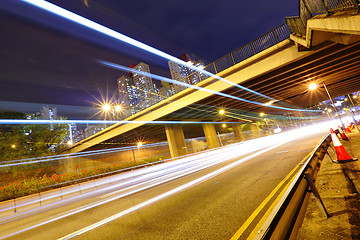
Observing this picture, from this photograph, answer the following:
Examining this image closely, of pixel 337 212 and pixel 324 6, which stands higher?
pixel 324 6

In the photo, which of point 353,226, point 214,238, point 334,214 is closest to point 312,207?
point 334,214

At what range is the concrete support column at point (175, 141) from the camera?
2802 centimetres

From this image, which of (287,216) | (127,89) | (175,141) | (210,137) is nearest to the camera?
(287,216)

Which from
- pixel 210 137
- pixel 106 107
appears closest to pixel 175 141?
pixel 210 137

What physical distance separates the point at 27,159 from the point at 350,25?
40.8 metres

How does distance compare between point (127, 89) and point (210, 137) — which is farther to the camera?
point (127, 89)

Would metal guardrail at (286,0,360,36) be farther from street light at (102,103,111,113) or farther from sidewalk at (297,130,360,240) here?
street light at (102,103,111,113)

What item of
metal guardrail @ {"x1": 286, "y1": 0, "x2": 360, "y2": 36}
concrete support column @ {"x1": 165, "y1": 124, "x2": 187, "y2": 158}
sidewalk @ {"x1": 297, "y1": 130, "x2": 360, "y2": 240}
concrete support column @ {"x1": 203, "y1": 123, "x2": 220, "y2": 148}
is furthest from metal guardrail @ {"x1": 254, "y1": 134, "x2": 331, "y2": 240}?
concrete support column @ {"x1": 203, "y1": 123, "x2": 220, "y2": 148}

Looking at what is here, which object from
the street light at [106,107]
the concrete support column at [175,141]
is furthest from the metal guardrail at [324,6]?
the street light at [106,107]

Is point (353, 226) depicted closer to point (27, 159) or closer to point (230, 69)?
point (230, 69)

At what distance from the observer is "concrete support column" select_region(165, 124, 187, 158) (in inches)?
A: 1103

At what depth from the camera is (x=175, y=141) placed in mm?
28844

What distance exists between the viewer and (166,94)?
74.8 ft

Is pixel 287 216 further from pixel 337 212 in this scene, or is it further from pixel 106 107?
pixel 106 107
